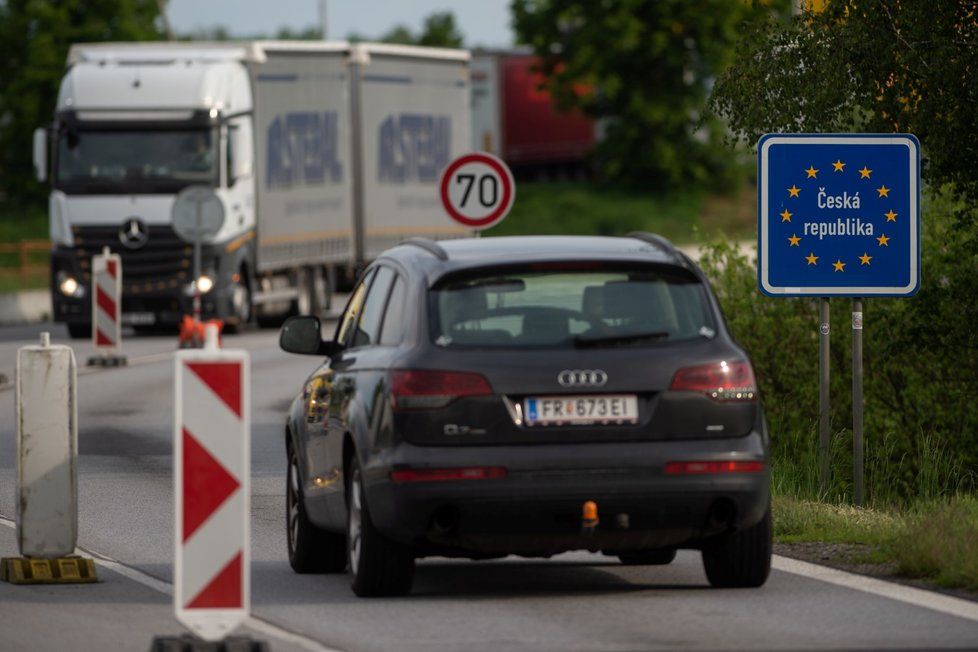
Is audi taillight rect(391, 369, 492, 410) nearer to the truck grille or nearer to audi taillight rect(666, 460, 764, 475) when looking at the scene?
audi taillight rect(666, 460, 764, 475)

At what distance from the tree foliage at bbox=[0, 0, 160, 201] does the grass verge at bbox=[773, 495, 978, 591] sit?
6526cm

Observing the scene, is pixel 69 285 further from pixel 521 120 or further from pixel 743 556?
pixel 521 120

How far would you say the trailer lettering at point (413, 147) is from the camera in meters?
40.0

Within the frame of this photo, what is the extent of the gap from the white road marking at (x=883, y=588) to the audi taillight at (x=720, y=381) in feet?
3.35

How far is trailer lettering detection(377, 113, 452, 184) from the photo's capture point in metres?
40.0

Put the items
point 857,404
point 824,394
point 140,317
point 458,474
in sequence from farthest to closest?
1. point 140,317
2. point 824,394
3. point 857,404
4. point 458,474

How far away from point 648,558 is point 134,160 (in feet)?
76.7

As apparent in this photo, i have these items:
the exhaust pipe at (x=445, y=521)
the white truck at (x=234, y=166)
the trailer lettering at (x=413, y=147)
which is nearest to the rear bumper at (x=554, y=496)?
the exhaust pipe at (x=445, y=521)

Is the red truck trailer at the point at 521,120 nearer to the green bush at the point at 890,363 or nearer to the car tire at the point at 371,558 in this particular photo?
the green bush at the point at 890,363

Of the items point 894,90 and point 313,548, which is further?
point 894,90

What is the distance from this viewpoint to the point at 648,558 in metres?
11.1

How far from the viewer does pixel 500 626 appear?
905 cm

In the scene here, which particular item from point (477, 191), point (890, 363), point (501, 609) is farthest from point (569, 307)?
point (890, 363)

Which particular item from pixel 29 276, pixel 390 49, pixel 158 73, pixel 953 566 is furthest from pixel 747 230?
pixel 953 566
